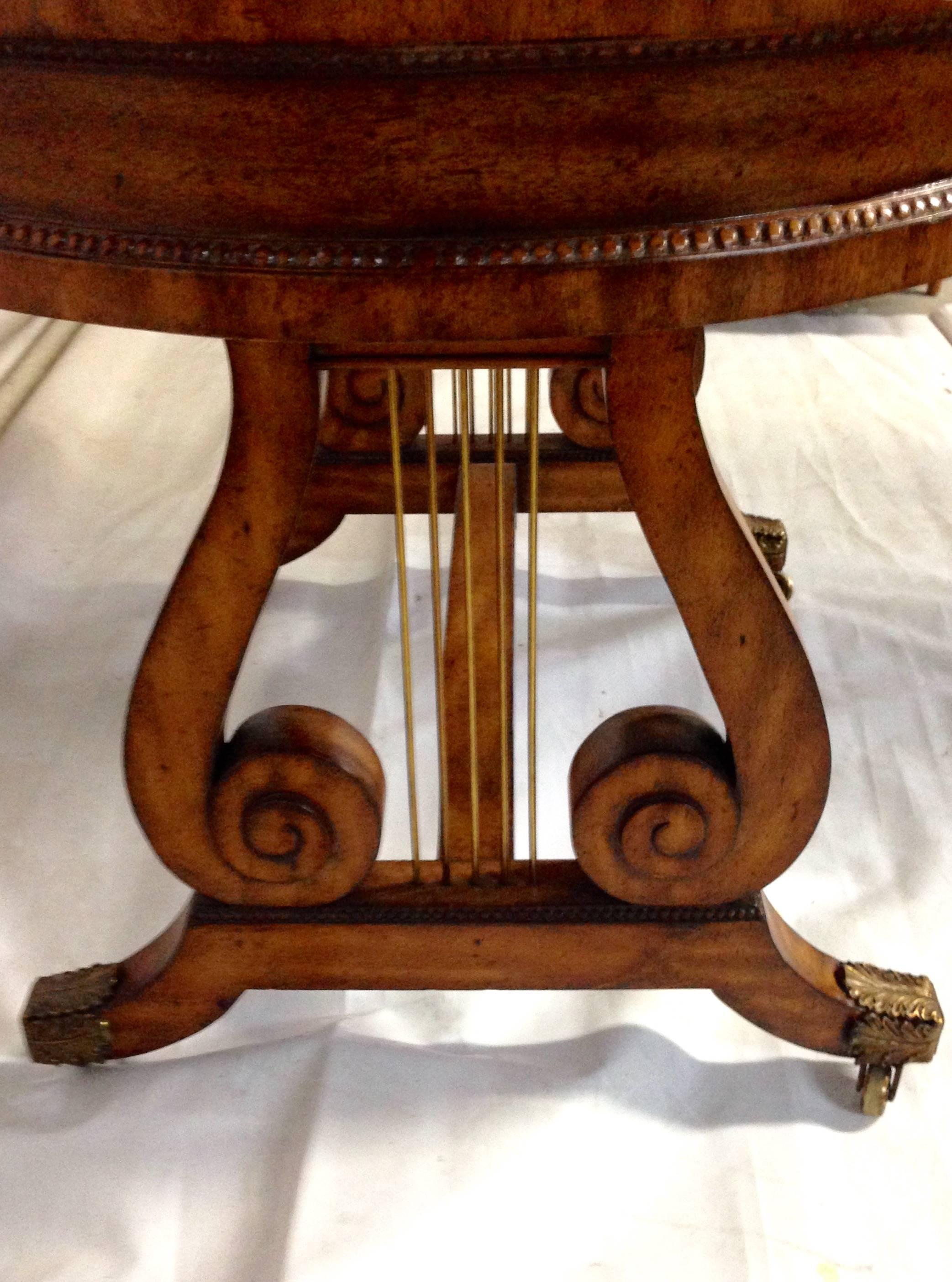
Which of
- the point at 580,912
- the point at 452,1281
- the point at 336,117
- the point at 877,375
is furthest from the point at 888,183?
the point at 877,375

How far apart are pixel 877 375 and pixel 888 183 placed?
137cm

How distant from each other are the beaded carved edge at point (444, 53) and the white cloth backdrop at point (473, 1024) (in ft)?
1.91

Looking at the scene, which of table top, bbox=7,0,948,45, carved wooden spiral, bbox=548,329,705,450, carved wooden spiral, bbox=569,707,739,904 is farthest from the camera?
carved wooden spiral, bbox=548,329,705,450

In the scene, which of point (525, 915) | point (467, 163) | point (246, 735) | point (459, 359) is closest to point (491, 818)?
point (525, 915)

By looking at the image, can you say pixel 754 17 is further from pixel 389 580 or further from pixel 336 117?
pixel 389 580

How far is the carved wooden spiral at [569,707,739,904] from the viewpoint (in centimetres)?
72

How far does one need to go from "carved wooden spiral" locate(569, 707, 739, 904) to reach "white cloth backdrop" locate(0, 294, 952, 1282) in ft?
0.56

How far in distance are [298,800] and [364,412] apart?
0.60 metres

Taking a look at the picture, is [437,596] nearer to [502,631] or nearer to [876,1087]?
[502,631]

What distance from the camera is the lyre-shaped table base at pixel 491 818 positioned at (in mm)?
638

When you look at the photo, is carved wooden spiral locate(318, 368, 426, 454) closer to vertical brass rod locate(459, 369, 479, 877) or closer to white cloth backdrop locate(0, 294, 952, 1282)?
white cloth backdrop locate(0, 294, 952, 1282)

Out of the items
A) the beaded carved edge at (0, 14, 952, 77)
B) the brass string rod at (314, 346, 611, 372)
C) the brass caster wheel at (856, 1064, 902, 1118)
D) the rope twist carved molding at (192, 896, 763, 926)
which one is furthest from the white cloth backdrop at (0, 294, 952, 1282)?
the beaded carved edge at (0, 14, 952, 77)

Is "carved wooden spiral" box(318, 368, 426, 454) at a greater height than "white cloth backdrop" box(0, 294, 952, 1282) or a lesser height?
greater

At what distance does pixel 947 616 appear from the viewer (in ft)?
4.34
